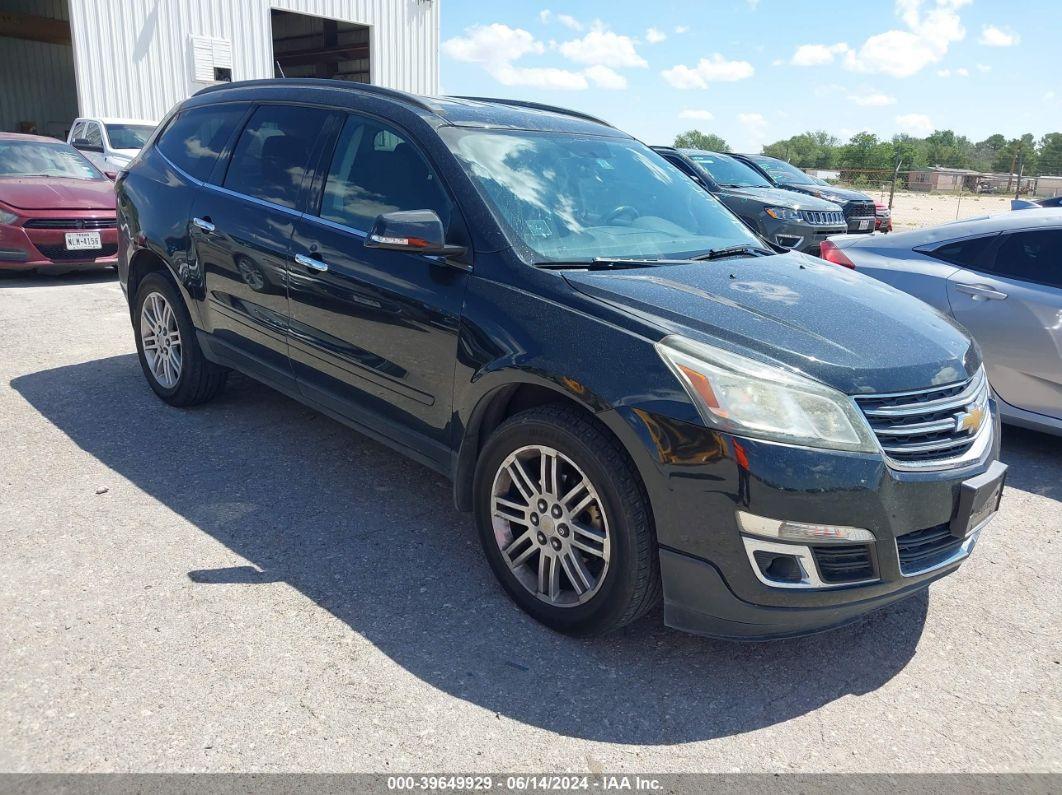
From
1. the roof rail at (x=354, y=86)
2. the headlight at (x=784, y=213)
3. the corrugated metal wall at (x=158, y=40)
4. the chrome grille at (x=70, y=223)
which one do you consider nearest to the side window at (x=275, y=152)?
the roof rail at (x=354, y=86)

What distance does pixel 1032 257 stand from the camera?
5016 millimetres

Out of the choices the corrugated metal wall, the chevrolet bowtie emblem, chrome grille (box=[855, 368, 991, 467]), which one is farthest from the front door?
the corrugated metal wall

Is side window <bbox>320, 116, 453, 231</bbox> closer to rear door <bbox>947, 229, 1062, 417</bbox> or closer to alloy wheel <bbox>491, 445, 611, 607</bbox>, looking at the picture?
alloy wheel <bbox>491, 445, 611, 607</bbox>

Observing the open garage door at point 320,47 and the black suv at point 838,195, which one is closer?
the black suv at point 838,195

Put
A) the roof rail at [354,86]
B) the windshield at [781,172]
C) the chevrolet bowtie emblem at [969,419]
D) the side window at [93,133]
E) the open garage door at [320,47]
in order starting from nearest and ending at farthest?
the chevrolet bowtie emblem at [969,419], the roof rail at [354,86], the side window at [93,133], the windshield at [781,172], the open garage door at [320,47]

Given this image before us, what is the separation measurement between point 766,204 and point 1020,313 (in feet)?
25.0

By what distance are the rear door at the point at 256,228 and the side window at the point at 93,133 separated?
10.6 metres

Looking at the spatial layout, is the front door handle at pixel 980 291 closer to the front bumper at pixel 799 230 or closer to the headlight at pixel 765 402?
the headlight at pixel 765 402

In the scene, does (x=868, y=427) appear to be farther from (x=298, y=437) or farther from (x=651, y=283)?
(x=298, y=437)

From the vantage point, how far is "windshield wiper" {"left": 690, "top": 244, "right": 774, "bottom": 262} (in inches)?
141

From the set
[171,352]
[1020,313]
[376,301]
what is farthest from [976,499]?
[171,352]

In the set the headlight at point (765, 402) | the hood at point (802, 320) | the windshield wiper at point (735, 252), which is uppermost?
the windshield wiper at point (735, 252)

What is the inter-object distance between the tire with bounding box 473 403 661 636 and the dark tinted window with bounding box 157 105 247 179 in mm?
2732

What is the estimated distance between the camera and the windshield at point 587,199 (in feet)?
10.9
